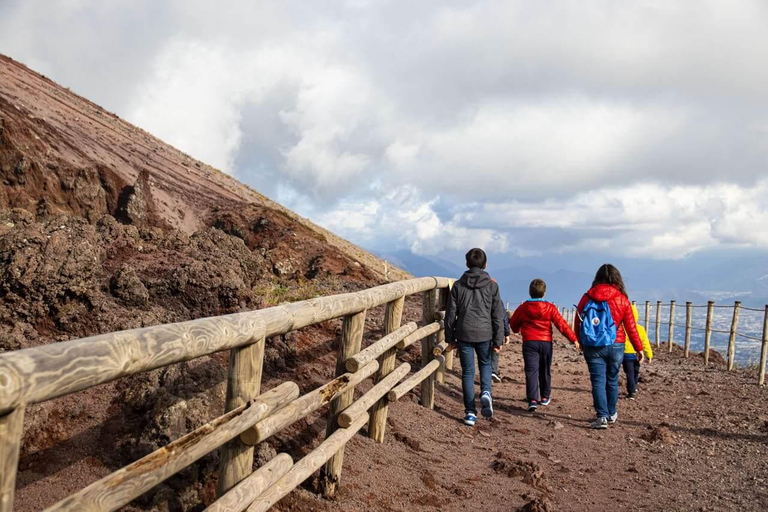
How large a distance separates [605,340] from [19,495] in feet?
20.2

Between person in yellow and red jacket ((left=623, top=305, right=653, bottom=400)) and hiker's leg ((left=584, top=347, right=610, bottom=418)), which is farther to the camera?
person in yellow and red jacket ((left=623, top=305, right=653, bottom=400))

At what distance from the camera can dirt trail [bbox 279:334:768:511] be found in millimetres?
5051

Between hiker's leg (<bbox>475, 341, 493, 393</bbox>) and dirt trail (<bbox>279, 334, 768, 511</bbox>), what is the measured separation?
50cm

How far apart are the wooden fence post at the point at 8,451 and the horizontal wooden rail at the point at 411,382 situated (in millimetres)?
4299

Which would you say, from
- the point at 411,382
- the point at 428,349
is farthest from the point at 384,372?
the point at 428,349

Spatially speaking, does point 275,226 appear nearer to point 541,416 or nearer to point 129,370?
point 541,416

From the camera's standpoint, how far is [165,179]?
18906mm

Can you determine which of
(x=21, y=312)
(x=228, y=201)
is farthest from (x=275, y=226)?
(x=21, y=312)

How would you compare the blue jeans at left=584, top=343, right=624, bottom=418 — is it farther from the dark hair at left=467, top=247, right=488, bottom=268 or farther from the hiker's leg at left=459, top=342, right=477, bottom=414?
the dark hair at left=467, top=247, right=488, bottom=268

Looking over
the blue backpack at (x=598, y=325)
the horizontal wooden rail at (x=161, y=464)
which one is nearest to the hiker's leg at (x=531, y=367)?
the blue backpack at (x=598, y=325)

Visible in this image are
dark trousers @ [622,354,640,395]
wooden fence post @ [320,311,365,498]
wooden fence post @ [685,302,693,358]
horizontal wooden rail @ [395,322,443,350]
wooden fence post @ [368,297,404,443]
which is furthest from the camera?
wooden fence post @ [685,302,693,358]

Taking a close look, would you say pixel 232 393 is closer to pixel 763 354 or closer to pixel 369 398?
pixel 369 398

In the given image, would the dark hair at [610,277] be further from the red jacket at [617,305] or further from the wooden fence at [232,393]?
the wooden fence at [232,393]

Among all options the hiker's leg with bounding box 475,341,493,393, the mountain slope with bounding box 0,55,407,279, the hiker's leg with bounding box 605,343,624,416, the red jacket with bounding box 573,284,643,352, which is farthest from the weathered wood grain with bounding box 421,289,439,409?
the mountain slope with bounding box 0,55,407,279
